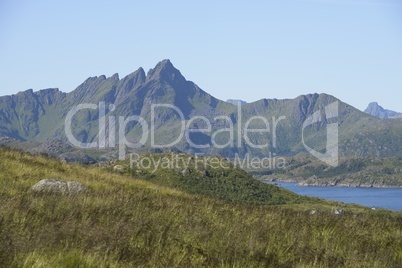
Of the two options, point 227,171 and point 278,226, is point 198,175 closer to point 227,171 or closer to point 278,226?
point 227,171

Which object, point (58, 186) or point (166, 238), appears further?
point (58, 186)

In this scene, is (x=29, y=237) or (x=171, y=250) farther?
(x=171, y=250)

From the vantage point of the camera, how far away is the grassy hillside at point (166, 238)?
618 centimetres

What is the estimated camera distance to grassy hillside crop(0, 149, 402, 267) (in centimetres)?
618

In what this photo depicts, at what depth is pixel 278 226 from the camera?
9984mm

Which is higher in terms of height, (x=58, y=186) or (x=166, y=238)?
(x=58, y=186)

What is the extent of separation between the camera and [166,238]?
7727 mm

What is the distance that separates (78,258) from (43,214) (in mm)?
2972

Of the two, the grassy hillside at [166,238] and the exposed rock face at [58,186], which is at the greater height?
the exposed rock face at [58,186]

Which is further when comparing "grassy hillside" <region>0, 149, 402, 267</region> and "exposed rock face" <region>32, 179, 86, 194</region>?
"exposed rock face" <region>32, 179, 86, 194</region>

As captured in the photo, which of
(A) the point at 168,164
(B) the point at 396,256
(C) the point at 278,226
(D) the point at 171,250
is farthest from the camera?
(A) the point at 168,164

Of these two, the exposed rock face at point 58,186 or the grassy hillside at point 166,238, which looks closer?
the grassy hillside at point 166,238

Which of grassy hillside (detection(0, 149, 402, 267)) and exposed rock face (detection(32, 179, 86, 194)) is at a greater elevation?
exposed rock face (detection(32, 179, 86, 194))

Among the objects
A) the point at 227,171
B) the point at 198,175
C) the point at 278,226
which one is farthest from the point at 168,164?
the point at 278,226
